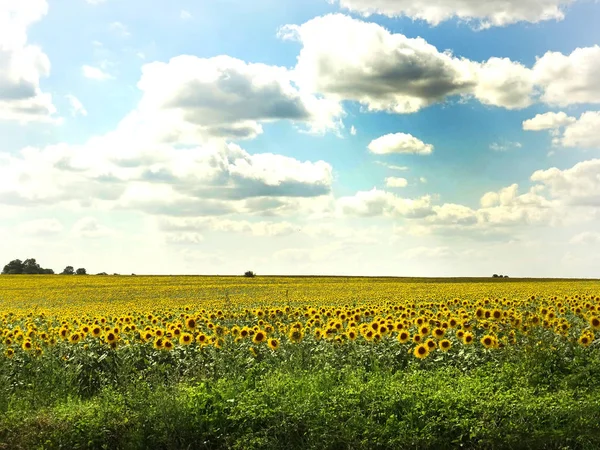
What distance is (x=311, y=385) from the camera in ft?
28.5

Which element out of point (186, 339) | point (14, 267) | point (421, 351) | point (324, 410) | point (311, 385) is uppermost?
point (14, 267)

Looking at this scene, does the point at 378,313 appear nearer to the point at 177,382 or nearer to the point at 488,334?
the point at 488,334

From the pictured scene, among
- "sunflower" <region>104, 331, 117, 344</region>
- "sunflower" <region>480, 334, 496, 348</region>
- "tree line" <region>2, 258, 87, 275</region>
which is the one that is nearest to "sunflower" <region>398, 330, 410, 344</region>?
"sunflower" <region>480, 334, 496, 348</region>

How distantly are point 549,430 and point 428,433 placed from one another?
144 centimetres

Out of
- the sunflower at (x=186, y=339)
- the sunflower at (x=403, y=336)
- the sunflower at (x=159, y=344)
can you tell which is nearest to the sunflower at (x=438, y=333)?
the sunflower at (x=403, y=336)

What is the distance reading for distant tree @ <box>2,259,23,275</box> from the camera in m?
75.4

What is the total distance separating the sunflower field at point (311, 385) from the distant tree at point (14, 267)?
6833 centimetres

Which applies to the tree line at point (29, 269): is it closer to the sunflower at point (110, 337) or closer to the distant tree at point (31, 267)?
the distant tree at point (31, 267)

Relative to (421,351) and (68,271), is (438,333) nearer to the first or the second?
(421,351)

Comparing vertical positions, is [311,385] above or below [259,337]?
below

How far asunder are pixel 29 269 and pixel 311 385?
75617 mm

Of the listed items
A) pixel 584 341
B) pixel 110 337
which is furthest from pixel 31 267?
pixel 584 341

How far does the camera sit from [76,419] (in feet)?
26.9

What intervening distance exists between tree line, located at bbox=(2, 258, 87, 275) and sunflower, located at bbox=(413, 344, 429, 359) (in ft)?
227
